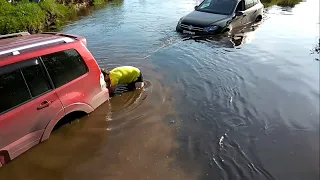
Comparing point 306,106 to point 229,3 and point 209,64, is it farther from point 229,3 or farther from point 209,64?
point 229,3

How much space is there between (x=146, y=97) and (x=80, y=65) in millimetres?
2210

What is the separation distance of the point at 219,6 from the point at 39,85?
393 inches

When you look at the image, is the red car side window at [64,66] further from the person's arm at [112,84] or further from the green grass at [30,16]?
the green grass at [30,16]

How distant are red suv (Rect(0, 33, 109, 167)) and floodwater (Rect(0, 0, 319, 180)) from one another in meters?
0.49

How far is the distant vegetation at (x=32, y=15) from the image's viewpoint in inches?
502

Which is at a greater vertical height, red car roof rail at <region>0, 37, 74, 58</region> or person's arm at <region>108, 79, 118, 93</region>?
red car roof rail at <region>0, 37, 74, 58</region>

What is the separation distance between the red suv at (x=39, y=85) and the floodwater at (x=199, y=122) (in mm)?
493

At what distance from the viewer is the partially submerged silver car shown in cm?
1234

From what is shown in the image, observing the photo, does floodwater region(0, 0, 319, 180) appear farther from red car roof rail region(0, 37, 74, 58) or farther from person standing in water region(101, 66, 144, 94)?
red car roof rail region(0, 37, 74, 58)

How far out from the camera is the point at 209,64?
9.69 metres

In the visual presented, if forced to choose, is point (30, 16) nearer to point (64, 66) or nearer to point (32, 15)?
point (32, 15)

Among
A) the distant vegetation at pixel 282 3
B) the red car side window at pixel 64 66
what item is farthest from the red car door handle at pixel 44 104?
the distant vegetation at pixel 282 3

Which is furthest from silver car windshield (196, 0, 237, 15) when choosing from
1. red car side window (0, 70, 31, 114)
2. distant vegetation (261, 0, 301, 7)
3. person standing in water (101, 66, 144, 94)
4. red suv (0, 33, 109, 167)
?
red car side window (0, 70, 31, 114)

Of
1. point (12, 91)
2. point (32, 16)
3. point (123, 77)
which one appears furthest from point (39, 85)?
point (32, 16)
